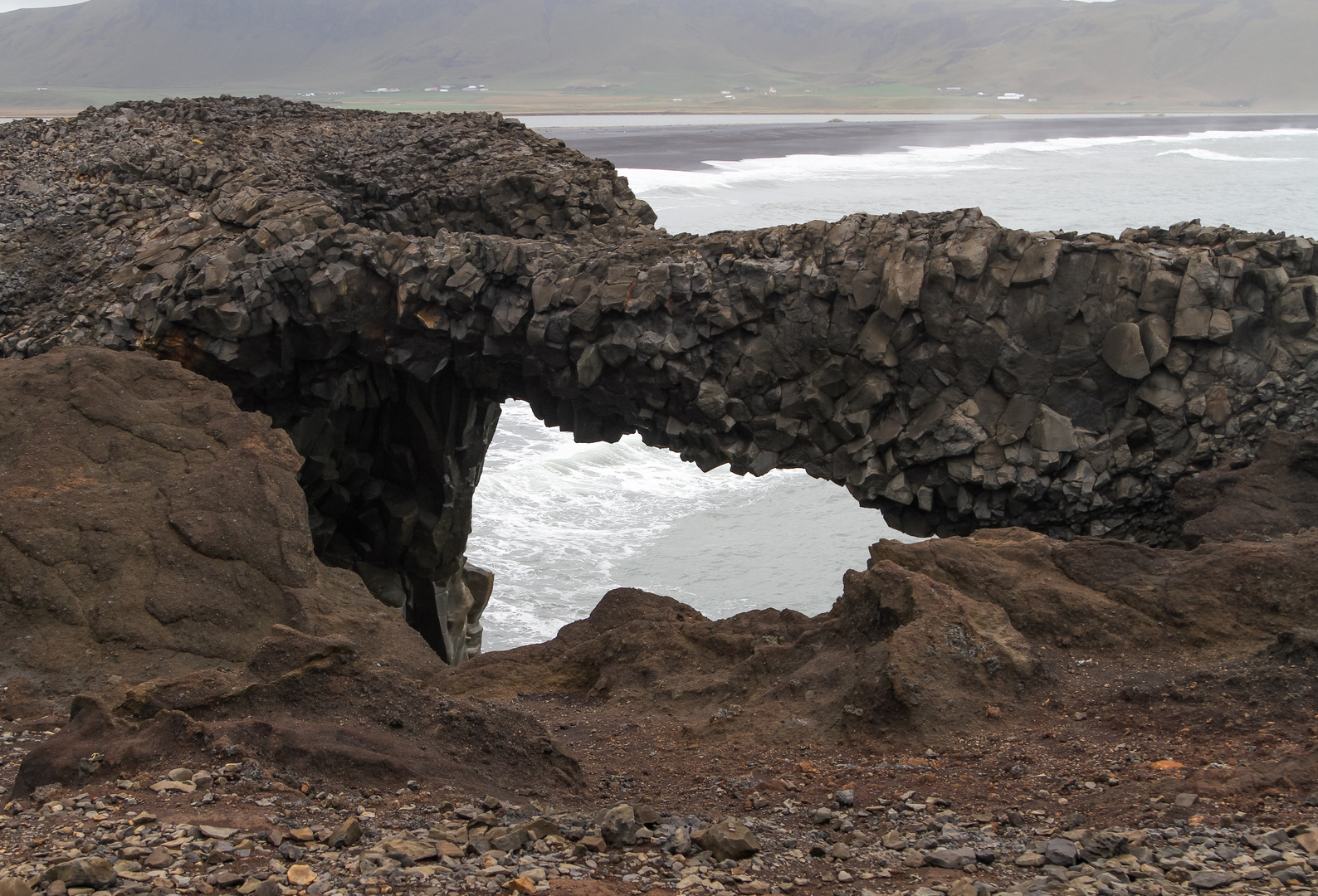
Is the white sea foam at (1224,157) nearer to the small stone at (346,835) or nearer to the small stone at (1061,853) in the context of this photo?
the small stone at (1061,853)

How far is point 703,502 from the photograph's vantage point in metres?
24.6

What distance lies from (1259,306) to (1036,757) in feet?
20.8

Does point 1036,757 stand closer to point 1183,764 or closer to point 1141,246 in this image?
point 1183,764

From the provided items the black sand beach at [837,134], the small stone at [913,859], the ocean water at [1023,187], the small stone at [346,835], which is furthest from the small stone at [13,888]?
the black sand beach at [837,134]

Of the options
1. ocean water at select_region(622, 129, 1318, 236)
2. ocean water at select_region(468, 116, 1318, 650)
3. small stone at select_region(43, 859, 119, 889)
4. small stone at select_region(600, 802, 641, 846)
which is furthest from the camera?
ocean water at select_region(622, 129, 1318, 236)

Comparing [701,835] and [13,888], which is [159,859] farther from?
[701,835]

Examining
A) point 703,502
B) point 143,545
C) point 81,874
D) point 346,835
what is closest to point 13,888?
point 81,874

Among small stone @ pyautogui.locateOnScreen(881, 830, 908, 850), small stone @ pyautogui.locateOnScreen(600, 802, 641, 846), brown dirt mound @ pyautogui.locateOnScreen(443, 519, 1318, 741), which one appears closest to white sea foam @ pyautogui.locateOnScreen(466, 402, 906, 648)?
brown dirt mound @ pyautogui.locateOnScreen(443, 519, 1318, 741)

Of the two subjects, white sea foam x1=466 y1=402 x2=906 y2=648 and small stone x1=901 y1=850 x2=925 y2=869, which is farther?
white sea foam x1=466 y1=402 x2=906 y2=648

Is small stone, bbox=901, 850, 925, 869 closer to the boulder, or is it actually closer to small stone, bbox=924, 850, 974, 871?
small stone, bbox=924, 850, 974, 871

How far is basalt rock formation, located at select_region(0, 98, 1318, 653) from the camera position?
970 centimetres

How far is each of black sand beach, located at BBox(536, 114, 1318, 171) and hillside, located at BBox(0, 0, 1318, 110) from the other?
84.7 feet

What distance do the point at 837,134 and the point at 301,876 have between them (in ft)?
249

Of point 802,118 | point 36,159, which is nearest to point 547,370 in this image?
point 36,159
